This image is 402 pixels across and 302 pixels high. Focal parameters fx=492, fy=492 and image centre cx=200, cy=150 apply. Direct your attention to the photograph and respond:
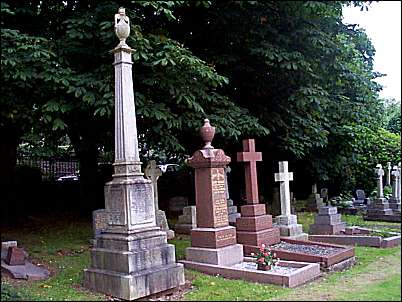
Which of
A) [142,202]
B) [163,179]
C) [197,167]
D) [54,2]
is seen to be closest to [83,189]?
[163,179]

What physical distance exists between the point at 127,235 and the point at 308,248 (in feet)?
14.8

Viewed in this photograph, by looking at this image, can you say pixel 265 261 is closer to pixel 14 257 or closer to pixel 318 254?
pixel 318 254

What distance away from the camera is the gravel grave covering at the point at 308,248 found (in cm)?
994

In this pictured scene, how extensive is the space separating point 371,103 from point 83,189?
10.8m

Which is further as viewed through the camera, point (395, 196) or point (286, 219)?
point (395, 196)

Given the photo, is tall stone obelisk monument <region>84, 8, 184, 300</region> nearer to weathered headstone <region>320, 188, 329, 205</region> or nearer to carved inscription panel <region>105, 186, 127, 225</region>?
carved inscription panel <region>105, 186, 127, 225</region>

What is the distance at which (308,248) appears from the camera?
1052 centimetres

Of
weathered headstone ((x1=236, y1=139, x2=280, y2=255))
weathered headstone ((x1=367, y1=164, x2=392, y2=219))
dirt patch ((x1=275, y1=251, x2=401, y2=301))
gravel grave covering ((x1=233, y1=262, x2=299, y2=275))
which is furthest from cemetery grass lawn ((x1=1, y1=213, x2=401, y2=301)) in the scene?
weathered headstone ((x1=367, y1=164, x2=392, y2=219))

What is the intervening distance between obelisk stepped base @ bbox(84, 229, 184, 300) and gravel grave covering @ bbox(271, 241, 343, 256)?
3167 millimetres

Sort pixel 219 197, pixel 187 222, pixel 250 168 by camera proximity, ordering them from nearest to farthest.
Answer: pixel 219 197 → pixel 250 168 → pixel 187 222

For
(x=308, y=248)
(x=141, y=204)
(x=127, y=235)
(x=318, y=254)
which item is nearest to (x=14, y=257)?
(x=127, y=235)

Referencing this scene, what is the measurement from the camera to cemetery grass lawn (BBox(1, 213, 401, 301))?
553 cm

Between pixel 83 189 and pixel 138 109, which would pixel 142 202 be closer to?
pixel 138 109

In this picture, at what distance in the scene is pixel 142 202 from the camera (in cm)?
805
